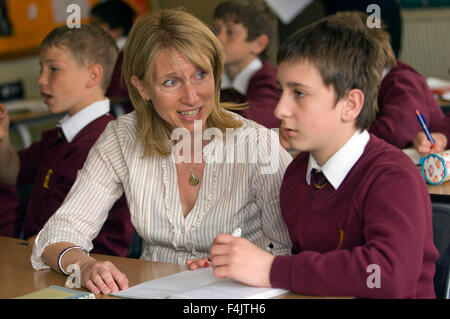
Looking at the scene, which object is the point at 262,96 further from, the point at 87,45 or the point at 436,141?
the point at 436,141

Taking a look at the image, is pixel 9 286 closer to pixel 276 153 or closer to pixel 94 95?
pixel 276 153

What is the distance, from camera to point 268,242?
1.68m

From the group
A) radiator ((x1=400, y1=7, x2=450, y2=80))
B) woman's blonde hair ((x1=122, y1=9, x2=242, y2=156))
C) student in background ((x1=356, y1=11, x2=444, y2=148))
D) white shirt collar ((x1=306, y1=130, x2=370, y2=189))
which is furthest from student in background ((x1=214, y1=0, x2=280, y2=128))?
white shirt collar ((x1=306, y1=130, x2=370, y2=189))

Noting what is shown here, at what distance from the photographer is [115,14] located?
467 centimetres

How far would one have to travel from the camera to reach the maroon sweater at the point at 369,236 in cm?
116

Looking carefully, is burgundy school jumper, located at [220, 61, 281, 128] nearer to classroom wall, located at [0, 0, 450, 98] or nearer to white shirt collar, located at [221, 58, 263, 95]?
white shirt collar, located at [221, 58, 263, 95]

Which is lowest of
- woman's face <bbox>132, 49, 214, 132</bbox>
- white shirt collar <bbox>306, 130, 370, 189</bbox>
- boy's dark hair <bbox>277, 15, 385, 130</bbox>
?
white shirt collar <bbox>306, 130, 370, 189</bbox>

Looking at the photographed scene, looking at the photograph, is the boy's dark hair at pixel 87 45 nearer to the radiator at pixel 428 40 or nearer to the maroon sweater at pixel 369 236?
the maroon sweater at pixel 369 236

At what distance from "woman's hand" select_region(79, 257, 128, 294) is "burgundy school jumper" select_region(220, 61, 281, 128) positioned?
64.3 inches

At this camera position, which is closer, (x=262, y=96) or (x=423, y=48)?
(x=262, y=96)

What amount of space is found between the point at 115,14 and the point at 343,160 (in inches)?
144

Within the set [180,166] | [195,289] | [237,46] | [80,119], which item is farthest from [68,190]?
[237,46]

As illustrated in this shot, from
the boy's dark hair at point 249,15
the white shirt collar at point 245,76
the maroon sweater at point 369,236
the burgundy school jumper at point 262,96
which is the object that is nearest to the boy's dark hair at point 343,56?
the maroon sweater at point 369,236

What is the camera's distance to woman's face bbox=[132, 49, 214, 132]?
66.4 inches
